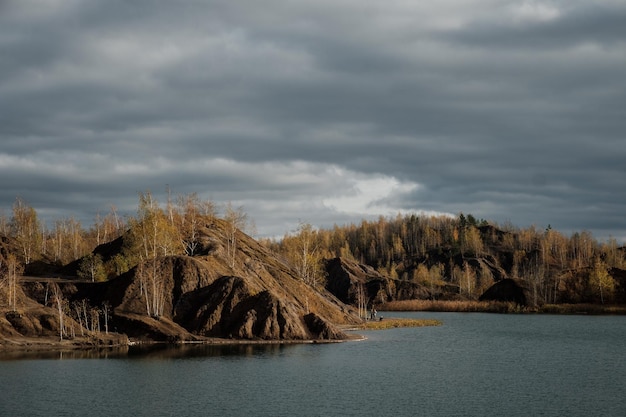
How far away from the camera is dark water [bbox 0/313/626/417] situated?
7375 cm

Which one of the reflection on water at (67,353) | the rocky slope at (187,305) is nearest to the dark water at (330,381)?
the reflection on water at (67,353)

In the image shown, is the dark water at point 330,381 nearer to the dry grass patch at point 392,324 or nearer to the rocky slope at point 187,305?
the rocky slope at point 187,305

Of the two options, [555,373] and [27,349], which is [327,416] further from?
[27,349]

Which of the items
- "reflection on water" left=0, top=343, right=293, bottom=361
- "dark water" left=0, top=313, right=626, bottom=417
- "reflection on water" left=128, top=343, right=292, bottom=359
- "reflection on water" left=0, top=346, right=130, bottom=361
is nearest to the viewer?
"dark water" left=0, top=313, right=626, bottom=417

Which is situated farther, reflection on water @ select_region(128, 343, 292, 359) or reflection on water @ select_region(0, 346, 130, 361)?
reflection on water @ select_region(128, 343, 292, 359)

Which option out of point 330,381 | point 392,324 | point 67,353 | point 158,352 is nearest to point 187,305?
point 158,352

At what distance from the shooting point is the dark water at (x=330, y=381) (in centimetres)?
7375

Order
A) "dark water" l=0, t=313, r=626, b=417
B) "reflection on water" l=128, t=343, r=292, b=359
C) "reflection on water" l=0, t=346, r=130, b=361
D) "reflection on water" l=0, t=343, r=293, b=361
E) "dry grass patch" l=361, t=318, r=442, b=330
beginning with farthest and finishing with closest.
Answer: "dry grass patch" l=361, t=318, r=442, b=330 < "reflection on water" l=128, t=343, r=292, b=359 < "reflection on water" l=0, t=343, r=293, b=361 < "reflection on water" l=0, t=346, r=130, b=361 < "dark water" l=0, t=313, r=626, b=417

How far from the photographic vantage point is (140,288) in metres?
142

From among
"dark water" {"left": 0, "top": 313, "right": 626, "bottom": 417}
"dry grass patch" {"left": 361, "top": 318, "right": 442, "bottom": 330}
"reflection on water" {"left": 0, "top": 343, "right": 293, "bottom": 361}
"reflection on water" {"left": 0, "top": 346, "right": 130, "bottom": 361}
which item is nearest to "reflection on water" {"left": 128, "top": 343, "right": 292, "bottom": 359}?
"reflection on water" {"left": 0, "top": 343, "right": 293, "bottom": 361}

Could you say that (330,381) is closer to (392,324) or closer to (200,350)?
(200,350)

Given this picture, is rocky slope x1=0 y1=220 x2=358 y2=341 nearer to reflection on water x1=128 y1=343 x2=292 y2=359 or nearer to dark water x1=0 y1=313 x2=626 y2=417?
reflection on water x1=128 y1=343 x2=292 y2=359

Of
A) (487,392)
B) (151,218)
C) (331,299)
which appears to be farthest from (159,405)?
(331,299)

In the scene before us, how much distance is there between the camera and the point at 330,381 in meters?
90.8
